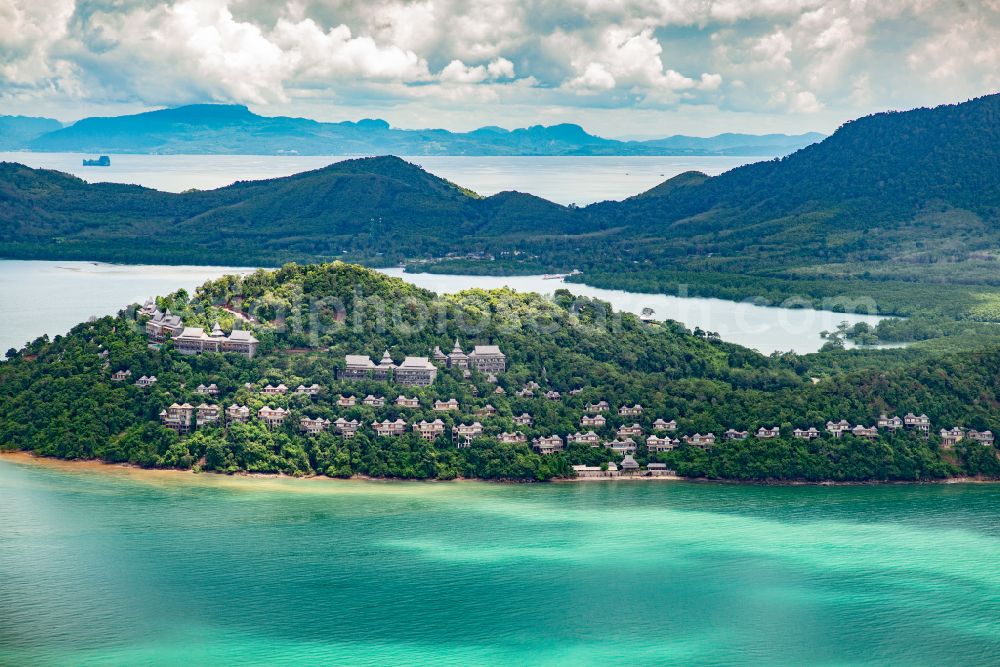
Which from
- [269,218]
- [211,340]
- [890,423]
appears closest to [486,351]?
[211,340]

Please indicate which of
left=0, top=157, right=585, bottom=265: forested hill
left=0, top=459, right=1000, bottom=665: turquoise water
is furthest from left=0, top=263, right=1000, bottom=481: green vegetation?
left=0, top=157, right=585, bottom=265: forested hill

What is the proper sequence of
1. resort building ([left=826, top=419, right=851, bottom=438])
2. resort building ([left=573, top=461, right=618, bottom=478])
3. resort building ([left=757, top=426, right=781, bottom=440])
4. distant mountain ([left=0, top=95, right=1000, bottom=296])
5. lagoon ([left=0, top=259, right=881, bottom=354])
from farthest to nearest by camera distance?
distant mountain ([left=0, top=95, right=1000, bottom=296]) < lagoon ([left=0, top=259, right=881, bottom=354]) < resort building ([left=826, top=419, right=851, bottom=438]) < resort building ([left=757, top=426, right=781, bottom=440]) < resort building ([left=573, top=461, right=618, bottom=478])

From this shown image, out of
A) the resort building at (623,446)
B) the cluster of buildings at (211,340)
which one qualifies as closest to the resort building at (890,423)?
the resort building at (623,446)

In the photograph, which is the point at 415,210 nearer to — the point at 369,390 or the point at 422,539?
the point at 369,390

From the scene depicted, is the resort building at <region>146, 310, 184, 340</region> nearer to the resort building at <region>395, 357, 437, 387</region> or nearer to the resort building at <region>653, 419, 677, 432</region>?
the resort building at <region>395, 357, 437, 387</region>

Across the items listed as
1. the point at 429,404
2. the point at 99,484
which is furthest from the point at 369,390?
the point at 99,484

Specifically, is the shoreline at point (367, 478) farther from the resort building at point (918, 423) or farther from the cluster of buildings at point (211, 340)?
the cluster of buildings at point (211, 340)
